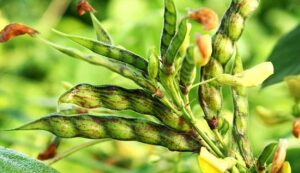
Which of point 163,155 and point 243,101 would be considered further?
point 163,155

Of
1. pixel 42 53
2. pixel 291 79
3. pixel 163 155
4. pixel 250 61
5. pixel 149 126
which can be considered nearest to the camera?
pixel 149 126

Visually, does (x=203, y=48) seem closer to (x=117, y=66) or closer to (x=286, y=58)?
(x=117, y=66)

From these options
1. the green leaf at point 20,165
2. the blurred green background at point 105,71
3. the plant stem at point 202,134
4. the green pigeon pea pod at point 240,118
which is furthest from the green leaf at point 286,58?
the green leaf at point 20,165

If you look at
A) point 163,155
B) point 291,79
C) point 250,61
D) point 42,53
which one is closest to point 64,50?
point 291,79

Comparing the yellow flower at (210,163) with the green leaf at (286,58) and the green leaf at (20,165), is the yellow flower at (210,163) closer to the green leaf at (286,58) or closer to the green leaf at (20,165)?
the green leaf at (20,165)

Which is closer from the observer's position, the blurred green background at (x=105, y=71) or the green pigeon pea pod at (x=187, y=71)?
the green pigeon pea pod at (x=187, y=71)

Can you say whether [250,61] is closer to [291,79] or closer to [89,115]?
[291,79]

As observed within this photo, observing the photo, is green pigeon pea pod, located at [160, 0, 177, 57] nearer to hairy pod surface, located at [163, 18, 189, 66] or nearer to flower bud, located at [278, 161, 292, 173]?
hairy pod surface, located at [163, 18, 189, 66]
